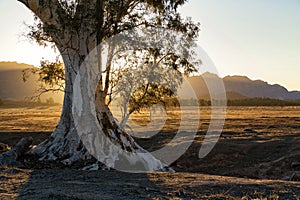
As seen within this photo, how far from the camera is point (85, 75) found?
13.3 m

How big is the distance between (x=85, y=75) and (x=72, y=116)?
1.43m

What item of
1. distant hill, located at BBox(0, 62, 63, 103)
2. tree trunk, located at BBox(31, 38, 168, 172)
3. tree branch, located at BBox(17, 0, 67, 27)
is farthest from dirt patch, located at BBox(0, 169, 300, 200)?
distant hill, located at BBox(0, 62, 63, 103)

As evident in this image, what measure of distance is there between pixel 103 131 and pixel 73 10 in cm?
398

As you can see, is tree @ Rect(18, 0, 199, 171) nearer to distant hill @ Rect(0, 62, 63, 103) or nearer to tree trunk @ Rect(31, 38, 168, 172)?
tree trunk @ Rect(31, 38, 168, 172)

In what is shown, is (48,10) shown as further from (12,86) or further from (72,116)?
(12,86)

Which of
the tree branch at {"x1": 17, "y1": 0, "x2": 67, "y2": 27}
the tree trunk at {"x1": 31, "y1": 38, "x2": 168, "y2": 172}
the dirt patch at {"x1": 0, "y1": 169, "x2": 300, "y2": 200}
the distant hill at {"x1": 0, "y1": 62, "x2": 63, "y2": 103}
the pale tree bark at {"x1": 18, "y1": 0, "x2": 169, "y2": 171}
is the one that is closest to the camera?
the dirt patch at {"x1": 0, "y1": 169, "x2": 300, "y2": 200}

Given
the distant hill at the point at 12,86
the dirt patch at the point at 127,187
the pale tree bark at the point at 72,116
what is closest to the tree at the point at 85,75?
the pale tree bark at the point at 72,116

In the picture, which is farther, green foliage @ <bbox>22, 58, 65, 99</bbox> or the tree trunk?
green foliage @ <bbox>22, 58, 65, 99</bbox>

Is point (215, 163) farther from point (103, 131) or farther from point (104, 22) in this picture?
point (104, 22)

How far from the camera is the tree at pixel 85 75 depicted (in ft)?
42.3

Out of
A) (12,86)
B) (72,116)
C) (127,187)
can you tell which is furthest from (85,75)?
(12,86)

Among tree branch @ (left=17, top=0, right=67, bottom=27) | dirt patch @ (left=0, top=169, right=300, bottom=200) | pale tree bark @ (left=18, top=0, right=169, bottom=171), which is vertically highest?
tree branch @ (left=17, top=0, right=67, bottom=27)

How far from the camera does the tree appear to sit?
42.3ft

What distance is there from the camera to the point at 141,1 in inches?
549
